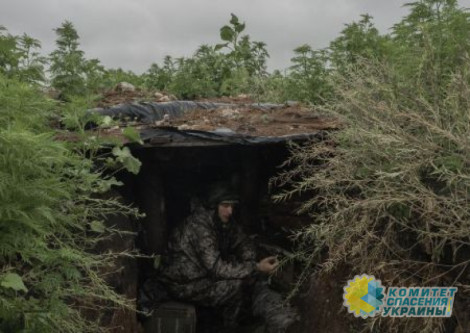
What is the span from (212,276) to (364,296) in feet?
6.77

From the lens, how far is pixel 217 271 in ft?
17.9

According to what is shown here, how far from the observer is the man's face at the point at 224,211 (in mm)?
5641

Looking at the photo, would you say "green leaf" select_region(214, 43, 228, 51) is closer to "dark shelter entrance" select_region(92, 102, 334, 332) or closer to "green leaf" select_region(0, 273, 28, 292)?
"dark shelter entrance" select_region(92, 102, 334, 332)

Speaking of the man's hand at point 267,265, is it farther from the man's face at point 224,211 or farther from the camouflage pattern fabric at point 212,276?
the man's face at point 224,211

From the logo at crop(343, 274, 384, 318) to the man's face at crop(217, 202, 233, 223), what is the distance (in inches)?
76.9

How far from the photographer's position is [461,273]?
11.1ft

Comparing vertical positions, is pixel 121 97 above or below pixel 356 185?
above

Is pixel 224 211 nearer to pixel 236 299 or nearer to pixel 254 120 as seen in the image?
pixel 236 299

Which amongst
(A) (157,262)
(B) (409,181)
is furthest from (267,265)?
(B) (409,181)

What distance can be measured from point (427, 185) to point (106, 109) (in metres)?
3.72

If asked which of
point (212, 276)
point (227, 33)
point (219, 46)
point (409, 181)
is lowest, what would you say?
point (212, 276)

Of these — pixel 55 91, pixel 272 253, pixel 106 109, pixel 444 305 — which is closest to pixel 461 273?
pixel 444 305

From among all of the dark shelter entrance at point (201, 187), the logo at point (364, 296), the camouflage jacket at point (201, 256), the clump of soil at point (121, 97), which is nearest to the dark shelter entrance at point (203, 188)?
the dark shelter entrance at point (201, 187)

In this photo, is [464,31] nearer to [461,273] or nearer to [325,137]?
[325,137]
